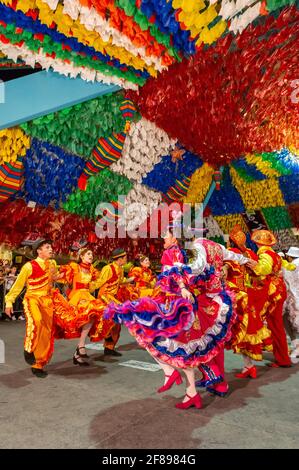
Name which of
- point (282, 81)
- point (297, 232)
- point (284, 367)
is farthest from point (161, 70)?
point (297, 232)

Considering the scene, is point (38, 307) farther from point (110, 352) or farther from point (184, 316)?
point (184, 316)

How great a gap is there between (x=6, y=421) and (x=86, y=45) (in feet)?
12.6

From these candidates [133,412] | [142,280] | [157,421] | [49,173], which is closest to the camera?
[157,421]

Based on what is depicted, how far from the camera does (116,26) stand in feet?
13.8

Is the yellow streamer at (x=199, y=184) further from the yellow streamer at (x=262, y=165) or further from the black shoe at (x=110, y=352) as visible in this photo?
the black shoe at (x=110, y=352)

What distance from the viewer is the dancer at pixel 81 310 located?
14.6 ft

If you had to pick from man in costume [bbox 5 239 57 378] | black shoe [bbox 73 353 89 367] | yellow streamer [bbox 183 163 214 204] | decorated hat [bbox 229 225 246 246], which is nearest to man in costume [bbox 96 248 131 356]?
black shoe [bbox 73 353 89 367]

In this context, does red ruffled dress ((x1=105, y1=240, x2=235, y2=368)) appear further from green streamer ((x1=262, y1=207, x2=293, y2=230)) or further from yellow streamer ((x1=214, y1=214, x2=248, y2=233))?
yellow streamer ((x1=214, y1=214, x2=248, y2=233))

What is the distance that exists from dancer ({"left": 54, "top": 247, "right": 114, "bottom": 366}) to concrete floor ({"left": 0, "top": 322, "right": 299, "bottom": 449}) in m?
0.39

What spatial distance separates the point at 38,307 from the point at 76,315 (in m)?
0.50

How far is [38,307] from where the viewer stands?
4141 mm

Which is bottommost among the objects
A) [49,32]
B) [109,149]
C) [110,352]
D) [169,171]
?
[110,352]

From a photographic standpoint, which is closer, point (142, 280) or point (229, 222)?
point (142, 280)

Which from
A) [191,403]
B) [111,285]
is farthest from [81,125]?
[191,403]
